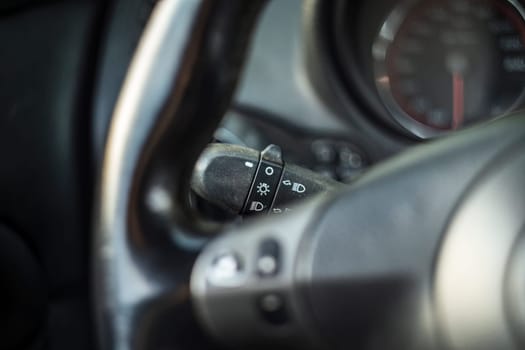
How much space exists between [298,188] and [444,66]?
78 cm

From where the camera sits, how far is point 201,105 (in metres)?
0.70

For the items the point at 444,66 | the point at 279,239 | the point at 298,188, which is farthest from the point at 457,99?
the point at 279,239

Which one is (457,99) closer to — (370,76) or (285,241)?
(370,76)

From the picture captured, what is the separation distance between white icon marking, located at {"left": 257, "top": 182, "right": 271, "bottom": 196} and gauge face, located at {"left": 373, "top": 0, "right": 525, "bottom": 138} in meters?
0.70

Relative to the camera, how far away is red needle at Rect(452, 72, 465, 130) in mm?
1609

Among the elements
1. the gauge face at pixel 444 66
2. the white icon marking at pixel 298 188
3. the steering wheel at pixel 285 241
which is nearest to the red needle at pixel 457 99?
the gauge face at pixel 444 66

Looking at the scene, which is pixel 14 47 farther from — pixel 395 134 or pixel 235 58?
pixel 235 58

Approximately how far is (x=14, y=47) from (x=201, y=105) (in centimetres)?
91

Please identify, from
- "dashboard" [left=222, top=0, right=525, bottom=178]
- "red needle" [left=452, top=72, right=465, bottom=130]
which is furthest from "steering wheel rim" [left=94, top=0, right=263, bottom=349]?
"red needle" [left=452, top=72, right=465, bottom=130]

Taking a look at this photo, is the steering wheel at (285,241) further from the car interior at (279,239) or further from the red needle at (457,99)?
the red needle at (457,99)

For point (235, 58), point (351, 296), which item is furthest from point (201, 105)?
point (351, 296)

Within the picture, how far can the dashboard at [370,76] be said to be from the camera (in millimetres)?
1548

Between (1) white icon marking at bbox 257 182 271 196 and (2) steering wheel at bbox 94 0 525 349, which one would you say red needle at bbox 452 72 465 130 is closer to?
(1) white icon marking at bbox 257 182 271 196

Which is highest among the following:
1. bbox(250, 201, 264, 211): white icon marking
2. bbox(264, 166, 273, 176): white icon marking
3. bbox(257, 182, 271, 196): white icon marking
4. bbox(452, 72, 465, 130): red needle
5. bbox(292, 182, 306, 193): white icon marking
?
bbox(264, 166, 273, 176): white icon marking
